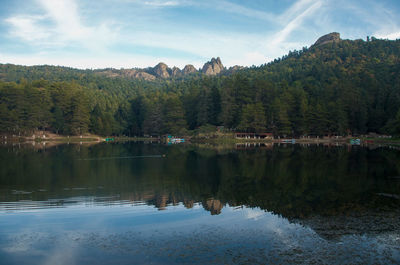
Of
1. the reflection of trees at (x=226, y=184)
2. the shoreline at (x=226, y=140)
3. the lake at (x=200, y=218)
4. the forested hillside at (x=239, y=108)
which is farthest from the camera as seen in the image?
the forested hillside at (x=239, y=108)

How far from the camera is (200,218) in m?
15.5

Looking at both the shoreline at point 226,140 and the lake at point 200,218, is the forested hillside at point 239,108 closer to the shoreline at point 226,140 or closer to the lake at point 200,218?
the shoreline at point 226,140

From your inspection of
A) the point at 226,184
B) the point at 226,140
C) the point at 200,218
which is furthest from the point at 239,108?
the point at 200,218

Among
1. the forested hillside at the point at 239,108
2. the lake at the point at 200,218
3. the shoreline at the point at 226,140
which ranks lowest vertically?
the lake at the point at 200,218

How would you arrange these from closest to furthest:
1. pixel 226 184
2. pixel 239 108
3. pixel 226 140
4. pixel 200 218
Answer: pixel 200 218, pixel 226 184, pixel 226 140, pixel 239 108

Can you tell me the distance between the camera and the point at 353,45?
190 meters

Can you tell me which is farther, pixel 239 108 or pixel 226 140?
pixel 239 108

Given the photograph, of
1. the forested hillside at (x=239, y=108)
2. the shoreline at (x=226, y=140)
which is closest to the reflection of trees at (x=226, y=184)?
the shoreline at (x=226, y=140)

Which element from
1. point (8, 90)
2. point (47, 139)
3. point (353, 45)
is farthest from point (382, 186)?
point (353, 45)

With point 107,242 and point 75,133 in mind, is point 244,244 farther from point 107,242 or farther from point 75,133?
point 75,133

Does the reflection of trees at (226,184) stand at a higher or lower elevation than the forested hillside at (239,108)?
lower

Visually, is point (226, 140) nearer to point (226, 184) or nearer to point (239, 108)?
point (239, 108)

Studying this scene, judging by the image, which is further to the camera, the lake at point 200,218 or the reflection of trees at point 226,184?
the reflection of trees at point 226,184

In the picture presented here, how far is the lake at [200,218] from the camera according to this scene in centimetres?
1100
